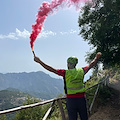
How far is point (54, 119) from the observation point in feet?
20.9

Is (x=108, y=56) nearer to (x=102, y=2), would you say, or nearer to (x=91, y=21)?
(x=91, y=21)

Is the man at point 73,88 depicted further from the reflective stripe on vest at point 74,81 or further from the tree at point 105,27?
the tree at point 105,27

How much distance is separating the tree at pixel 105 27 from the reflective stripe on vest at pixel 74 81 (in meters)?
10.9

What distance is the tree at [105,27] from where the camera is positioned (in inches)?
524

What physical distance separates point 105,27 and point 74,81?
11136mm

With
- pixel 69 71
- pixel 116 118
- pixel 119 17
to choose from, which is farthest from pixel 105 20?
pixel 69 71

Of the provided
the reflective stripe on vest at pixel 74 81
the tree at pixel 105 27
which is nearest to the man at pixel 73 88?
the reflective stripe on vest at pixel 74 81

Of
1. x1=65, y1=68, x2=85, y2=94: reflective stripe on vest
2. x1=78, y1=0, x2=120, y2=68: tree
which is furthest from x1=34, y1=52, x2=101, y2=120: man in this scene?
x1=78, y1=0, x2=120, y2=68: tree

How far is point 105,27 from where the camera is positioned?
1327 cm

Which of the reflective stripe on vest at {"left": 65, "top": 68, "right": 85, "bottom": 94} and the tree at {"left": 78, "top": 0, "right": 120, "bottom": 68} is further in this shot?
the tree at {"left": 78, "top": 0, "right": 120, "bottom": 68}

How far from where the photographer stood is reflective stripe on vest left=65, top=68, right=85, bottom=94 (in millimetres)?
3281

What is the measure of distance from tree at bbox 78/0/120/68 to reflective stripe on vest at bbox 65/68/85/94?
10871mm

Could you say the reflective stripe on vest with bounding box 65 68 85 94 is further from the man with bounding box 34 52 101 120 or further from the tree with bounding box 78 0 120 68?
the tree with bounding box 78 0 120 68

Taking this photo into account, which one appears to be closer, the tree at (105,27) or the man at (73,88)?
the man at (73,88)
